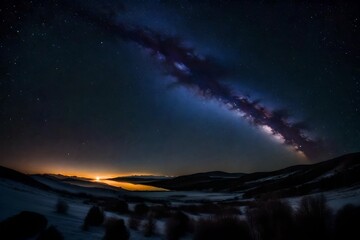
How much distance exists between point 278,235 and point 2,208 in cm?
766

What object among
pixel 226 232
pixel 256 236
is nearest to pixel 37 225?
pixel 226 232

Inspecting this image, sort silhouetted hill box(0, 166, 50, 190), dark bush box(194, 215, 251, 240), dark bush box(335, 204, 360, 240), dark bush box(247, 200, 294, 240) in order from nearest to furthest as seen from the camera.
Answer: dark bush box(335, 204, 360, 240) → dark bush box(247, 200, 294, 240) → dark bush box(194, 215, 251, 240) → silhouetted hill box(0, 166, 50, 190)

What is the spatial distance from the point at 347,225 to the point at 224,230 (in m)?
2.79

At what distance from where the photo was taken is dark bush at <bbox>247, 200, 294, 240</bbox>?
6172 millimetres

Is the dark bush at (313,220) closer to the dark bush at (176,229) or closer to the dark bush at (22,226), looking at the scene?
the dark bush at (176,229)

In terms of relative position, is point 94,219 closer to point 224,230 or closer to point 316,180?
point 224,230

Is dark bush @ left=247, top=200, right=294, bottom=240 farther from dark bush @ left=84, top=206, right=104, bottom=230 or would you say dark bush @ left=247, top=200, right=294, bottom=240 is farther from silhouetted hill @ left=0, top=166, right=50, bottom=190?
silhouetted hill @ left=0, top=166, right=50, bottom=190

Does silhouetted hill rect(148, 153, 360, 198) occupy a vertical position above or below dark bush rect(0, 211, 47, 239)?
above

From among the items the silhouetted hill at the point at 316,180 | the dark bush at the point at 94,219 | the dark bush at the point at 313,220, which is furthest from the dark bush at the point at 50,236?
the silhouetted hill at the point at 316,180

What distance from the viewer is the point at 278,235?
5930mm

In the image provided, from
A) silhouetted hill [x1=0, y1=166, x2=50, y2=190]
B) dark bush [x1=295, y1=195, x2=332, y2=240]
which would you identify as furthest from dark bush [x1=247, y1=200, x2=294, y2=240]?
silhouetted hill [x1=0, y1=166, x2=50, y2=190]

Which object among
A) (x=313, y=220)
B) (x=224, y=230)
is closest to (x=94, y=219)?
(x=224, y=230)

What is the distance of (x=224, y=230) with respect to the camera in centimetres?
708

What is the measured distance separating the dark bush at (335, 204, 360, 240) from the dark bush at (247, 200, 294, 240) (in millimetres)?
943
